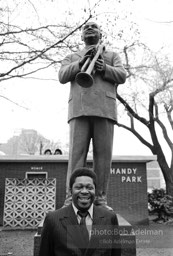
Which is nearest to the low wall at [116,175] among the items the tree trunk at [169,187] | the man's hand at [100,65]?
the tree trunk at [169,187]

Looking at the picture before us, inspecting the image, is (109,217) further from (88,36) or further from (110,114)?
(88,36)

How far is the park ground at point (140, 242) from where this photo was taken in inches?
103

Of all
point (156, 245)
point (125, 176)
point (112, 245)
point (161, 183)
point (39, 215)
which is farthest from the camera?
point (161, 183)

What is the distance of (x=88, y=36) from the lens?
3.46 metres

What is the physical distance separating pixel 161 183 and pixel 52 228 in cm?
6446

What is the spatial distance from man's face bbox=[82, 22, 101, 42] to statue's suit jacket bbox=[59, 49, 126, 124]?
359 millimetres

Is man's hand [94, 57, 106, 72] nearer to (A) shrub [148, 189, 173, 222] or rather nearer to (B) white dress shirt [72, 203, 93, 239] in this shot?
(B) white dress shirt [72, 203, 93, 239]

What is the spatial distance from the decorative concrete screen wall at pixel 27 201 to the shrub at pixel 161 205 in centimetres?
558

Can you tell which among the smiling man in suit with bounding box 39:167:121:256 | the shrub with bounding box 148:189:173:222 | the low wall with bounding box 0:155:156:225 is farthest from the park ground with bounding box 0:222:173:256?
the shrub with bounding box 148:189:173:222

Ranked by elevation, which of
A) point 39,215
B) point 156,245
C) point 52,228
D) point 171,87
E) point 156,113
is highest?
point 171,87

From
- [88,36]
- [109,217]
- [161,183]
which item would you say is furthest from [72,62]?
[161,183]

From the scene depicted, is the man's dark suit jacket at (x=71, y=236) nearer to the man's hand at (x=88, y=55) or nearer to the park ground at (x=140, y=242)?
the park ground at (x=140, y=242)

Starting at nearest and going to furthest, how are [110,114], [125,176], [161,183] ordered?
1. [110,114]
2. [125,176]
3. [161,183]

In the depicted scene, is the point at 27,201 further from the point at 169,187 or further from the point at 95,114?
the point at 95,114
